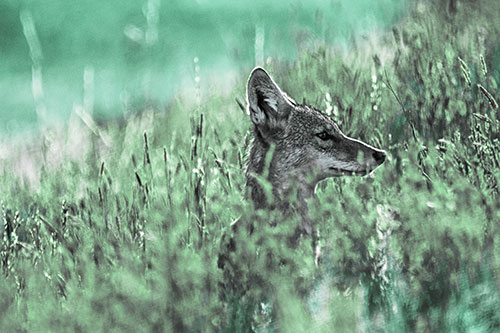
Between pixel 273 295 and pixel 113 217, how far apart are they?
5.21 feet

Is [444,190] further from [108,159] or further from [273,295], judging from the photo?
[108,159]

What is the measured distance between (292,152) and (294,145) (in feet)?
0.18

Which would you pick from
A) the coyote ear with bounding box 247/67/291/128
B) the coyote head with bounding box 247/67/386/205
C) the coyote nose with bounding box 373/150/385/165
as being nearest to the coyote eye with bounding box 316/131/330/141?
the coyote head with bounding box 247/67/386/205

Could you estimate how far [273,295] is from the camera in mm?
3809

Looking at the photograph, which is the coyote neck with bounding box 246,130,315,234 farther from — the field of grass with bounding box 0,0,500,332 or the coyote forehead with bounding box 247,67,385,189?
the field of grass with bounding box 0,0,500,332

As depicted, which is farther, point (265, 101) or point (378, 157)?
point (265, 101)

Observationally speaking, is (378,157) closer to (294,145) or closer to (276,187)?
(294,145)

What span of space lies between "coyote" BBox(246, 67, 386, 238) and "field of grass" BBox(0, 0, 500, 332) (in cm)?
13

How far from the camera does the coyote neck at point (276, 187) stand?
189 inches

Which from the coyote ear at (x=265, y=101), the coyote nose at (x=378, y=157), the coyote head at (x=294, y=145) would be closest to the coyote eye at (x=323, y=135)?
the coyote head at (x=294, y=145)

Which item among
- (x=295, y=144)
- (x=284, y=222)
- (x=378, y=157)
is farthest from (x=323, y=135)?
(x=284, y=222)

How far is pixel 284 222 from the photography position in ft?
15.2

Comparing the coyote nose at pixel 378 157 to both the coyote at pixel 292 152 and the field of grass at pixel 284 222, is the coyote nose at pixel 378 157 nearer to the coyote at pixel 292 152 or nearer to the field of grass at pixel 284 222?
the coyote at pixel 292 152

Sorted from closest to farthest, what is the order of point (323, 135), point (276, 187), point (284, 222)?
point (284, 222), point (276, 187), point (323, 135)
